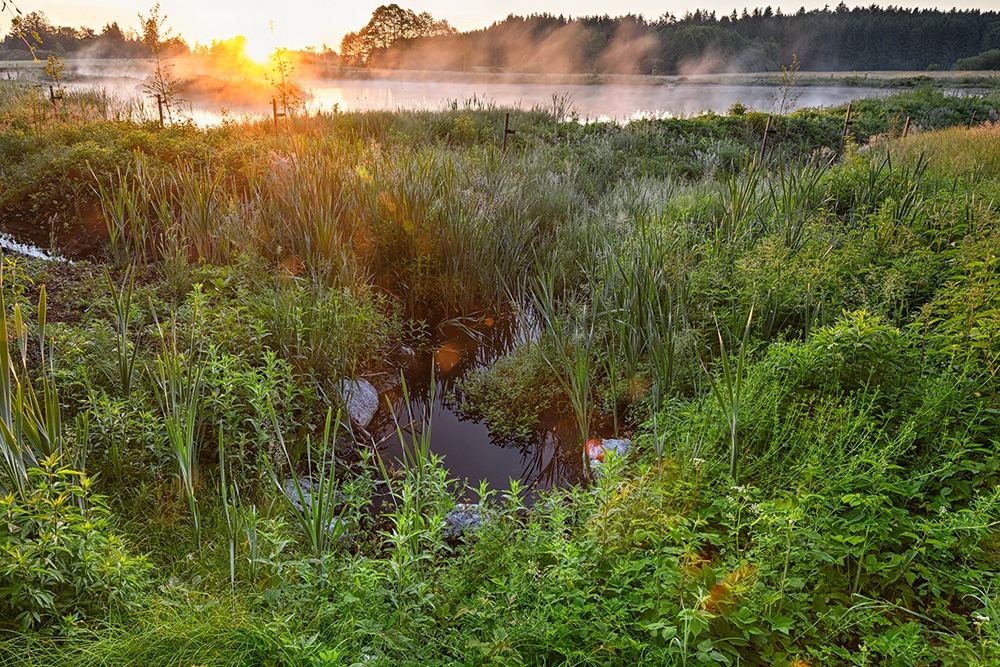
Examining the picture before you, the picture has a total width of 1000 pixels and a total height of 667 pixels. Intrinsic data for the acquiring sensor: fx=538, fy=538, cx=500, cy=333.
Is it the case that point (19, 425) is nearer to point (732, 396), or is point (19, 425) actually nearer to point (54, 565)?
point (54, 565)

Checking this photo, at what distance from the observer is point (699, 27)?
62.3m

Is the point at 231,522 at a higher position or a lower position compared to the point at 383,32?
lower

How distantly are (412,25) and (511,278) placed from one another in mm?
58896

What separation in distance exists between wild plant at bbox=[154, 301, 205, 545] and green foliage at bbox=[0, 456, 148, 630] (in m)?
0.36

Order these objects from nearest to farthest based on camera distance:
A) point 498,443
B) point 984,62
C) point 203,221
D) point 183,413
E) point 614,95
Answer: point 183,413 → point 498,443 → point 203,221 → point 614,95 → point 984,62

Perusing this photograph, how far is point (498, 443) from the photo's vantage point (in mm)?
3887

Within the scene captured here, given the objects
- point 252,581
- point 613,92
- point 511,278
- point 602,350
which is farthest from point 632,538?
point 613,92

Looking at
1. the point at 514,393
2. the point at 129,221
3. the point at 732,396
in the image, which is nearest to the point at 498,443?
the point at 514,393

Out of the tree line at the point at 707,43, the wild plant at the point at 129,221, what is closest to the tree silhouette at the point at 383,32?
the tree line at the point at 707,43

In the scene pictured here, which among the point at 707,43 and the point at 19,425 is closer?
the point at 19,425

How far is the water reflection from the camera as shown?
3562 millimetres

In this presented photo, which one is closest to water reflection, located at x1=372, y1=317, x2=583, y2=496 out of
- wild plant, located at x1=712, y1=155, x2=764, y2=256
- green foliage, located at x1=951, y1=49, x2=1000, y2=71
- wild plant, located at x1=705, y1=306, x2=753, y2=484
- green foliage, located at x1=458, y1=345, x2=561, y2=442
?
green foliage, located at x1=458, y1=345, x2=561, y2=442

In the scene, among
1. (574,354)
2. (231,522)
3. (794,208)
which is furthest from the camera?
(794,208)

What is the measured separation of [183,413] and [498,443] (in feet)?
6.78
